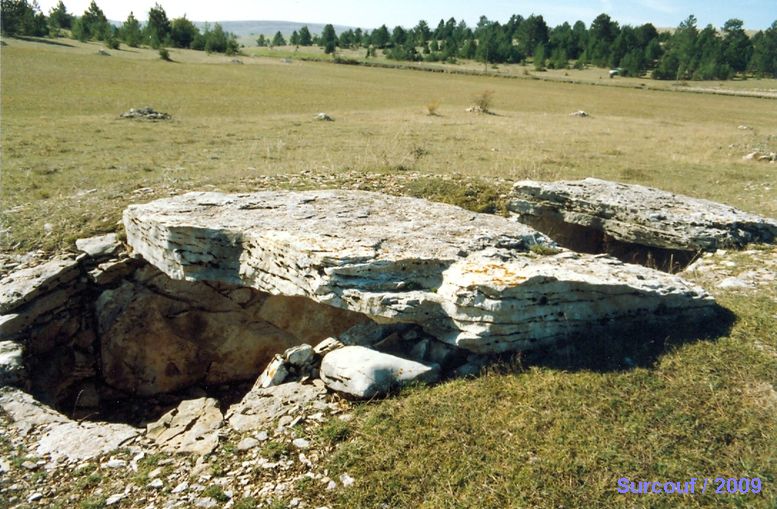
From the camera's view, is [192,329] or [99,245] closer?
[99,245]

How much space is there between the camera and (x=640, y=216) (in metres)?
9.80

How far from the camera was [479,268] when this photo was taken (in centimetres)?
663

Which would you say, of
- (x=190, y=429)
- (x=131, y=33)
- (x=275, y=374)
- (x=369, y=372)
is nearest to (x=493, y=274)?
(x=369, y=372)

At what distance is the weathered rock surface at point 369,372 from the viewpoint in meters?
5.98

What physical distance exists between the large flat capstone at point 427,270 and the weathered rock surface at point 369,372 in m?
0.60

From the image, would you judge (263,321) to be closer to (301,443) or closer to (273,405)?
(273,405)

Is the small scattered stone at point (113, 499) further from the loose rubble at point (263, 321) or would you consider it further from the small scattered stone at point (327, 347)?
the small scattered stone at point (327, 347)

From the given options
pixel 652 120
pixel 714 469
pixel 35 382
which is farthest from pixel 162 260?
pixel 652 120

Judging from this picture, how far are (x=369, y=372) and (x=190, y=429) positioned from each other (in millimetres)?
2547

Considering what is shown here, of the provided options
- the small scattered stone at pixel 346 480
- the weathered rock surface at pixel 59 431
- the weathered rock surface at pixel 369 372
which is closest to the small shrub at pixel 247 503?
the small scattered stone at pixel 346 480

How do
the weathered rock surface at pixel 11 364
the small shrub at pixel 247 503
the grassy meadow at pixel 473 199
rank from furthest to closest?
the weathered rock surface at pixel 11 364 < the grassy meadow at pixel 473 199 < the small shrub at pixel 247 503

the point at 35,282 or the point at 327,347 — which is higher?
the point at 35,282

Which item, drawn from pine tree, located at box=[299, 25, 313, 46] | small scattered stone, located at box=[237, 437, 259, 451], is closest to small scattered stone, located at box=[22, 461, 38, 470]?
small scattered stone, located at box=[237, 437, 259, 451]

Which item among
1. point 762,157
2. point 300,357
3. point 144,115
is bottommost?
point 300,357
